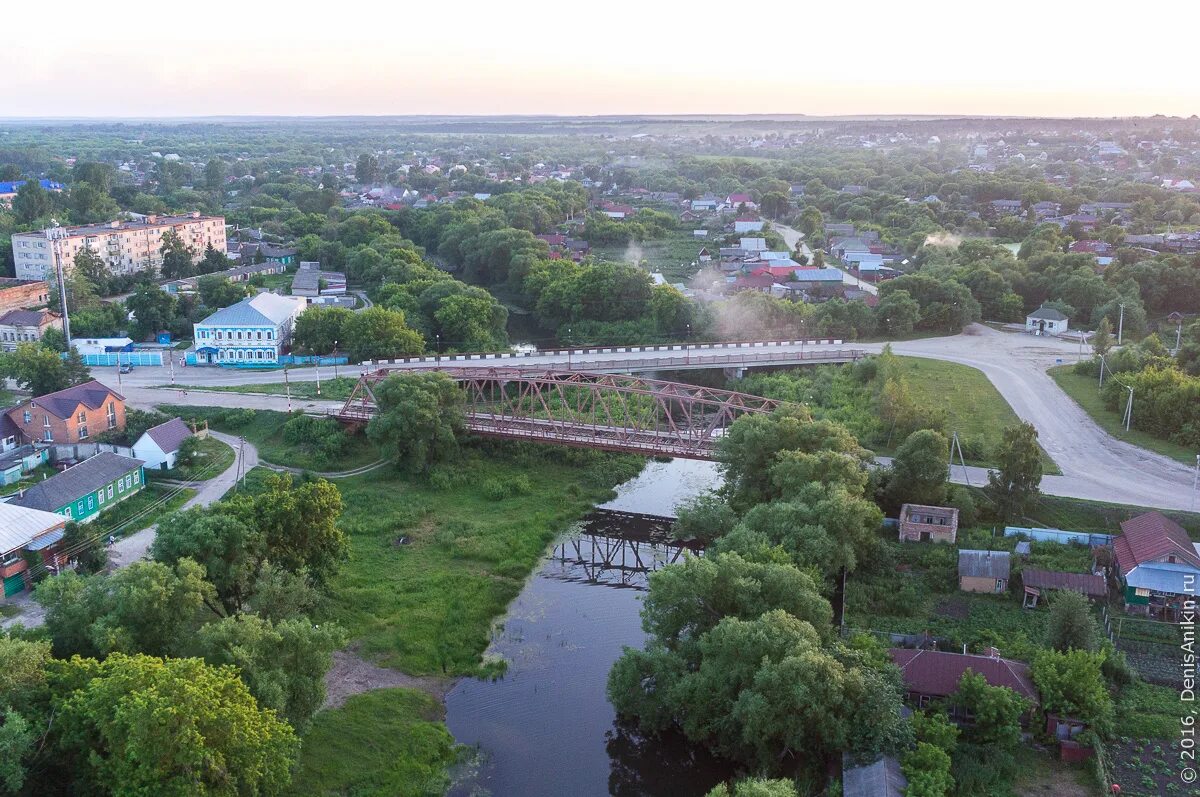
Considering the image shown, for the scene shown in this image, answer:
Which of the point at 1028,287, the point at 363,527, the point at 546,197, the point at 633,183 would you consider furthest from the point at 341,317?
the point at 633,183

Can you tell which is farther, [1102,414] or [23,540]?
[1102,414]

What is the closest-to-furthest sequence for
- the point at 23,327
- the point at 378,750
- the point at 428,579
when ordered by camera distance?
1. the point at 378,750
2. the point at 428,579
3. the point at 23,327

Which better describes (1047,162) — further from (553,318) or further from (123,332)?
(123,332)

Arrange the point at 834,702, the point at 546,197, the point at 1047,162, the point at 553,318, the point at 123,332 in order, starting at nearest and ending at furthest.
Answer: the point at 834,702 < the point at 123,332 < the point at 553,318 < the point at 546,197 < the point at 1047,162

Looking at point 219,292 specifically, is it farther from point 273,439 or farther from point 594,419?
point 594,419

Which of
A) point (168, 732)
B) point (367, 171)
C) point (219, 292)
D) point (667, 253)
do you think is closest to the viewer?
point (168, 732)

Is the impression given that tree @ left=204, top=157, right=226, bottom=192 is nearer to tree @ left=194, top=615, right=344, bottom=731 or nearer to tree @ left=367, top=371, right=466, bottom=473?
tree @ left=367, top=371, right=466, bottom=473

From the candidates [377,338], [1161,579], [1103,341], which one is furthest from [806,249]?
[1161,579]
